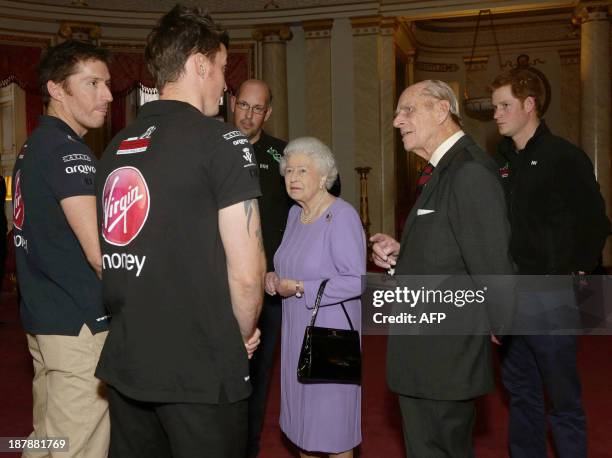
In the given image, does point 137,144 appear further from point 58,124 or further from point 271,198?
point 271,198

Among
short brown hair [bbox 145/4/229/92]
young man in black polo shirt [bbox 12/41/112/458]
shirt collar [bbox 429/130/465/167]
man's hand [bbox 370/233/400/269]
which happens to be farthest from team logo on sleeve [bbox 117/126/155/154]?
man's hand [bbox 370/233/400/269]

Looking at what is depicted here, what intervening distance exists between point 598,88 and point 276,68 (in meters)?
5.45

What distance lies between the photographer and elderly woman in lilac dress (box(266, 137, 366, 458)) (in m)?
2.99

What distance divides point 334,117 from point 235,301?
10.3 meters

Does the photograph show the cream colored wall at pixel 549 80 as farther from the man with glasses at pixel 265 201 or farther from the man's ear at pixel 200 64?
the man's ear at pixel 200 64

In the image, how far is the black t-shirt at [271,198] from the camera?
11.6 ft

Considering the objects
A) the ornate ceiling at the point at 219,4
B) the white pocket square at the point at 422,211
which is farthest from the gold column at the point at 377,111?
the white pocket square at the point at 422,211

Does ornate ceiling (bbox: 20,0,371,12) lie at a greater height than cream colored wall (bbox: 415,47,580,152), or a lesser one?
greater

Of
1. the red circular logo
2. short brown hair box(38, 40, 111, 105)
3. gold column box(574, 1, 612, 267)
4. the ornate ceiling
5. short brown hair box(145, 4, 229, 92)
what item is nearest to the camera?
short brown hair box(145, 4, 229, 92)

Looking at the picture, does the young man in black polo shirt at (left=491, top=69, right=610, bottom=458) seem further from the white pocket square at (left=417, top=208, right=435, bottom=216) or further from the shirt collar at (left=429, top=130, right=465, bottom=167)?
the white pocket square at (left=417, top=208, right=435, bottom=216)

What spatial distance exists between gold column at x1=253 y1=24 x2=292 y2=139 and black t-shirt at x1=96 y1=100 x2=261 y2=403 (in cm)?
1019

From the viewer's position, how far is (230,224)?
169 cm

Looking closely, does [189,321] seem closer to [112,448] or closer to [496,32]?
[112,448]

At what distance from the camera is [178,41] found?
180 centimetres
